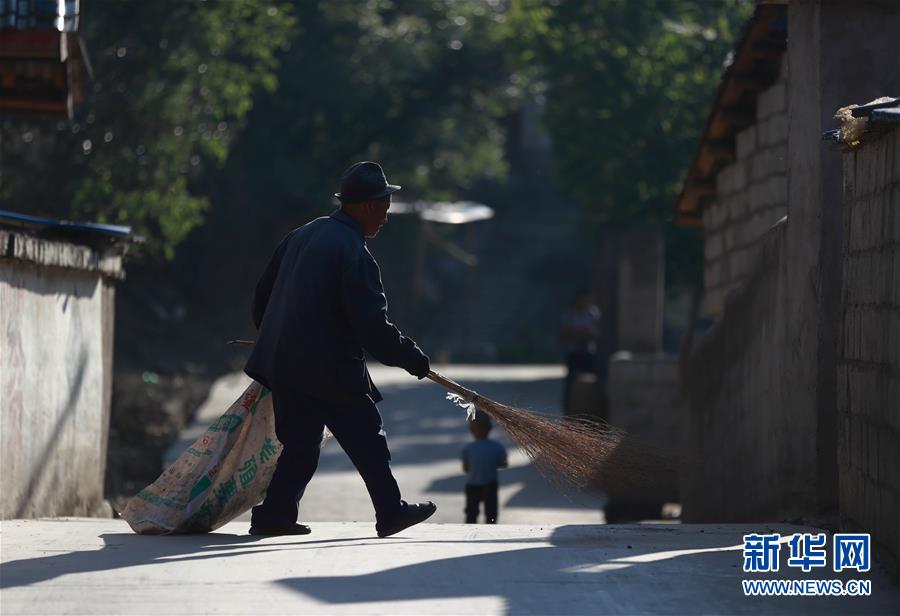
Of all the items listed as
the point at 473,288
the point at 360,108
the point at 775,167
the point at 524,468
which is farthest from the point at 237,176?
the point at 775,167

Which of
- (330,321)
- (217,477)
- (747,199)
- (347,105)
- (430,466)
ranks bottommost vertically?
(430,466)

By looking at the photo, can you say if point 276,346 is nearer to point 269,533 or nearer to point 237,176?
point 269,533

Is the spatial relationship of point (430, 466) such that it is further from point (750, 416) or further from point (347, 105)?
point (347, 105)

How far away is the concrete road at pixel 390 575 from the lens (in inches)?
191

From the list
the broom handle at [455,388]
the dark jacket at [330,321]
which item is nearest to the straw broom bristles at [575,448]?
the broom handle at [455,388]

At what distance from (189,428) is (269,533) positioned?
9.98 meters

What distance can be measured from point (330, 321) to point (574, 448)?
1.25m

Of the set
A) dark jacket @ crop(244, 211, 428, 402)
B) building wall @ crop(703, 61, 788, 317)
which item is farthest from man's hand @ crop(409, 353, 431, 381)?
building wall @ crop(703, 61, 788, 317)

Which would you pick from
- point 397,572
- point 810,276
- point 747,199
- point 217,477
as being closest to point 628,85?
point 747,199

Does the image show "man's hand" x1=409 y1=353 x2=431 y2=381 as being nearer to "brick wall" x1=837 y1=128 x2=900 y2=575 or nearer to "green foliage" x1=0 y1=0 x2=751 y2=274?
"brick wall" x1=837 y1=128 x2=900 y2=575

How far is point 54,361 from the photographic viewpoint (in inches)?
315

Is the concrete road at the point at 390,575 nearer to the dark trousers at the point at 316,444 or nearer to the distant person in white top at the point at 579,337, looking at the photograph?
the dark trousers at the point at 316,444

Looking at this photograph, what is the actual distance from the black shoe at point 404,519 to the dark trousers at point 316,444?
37mm

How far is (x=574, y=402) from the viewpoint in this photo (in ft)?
51.1
